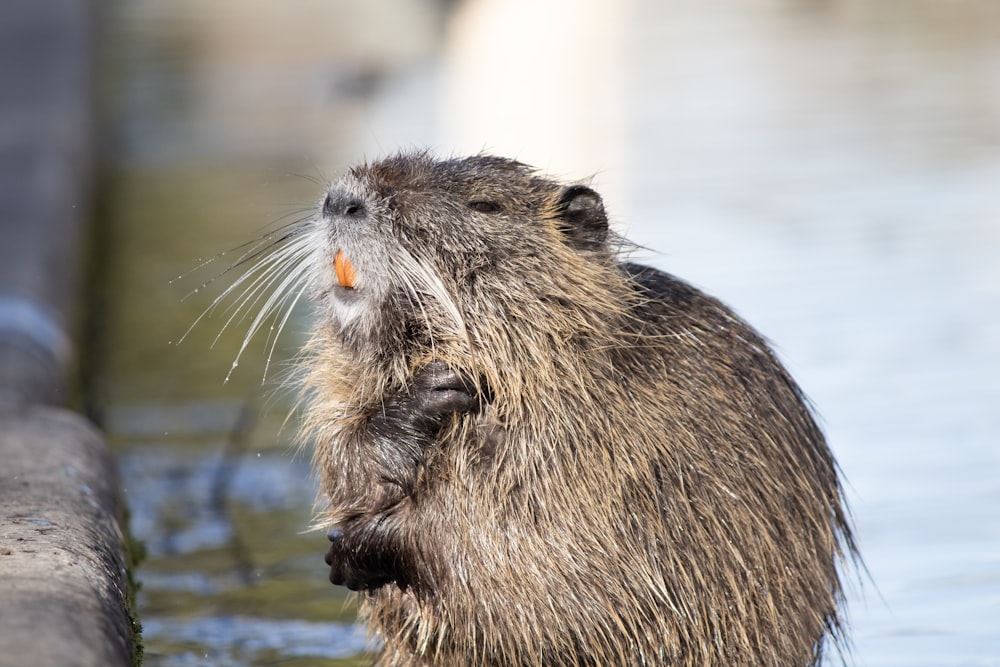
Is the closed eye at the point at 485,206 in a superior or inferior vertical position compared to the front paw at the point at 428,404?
superior

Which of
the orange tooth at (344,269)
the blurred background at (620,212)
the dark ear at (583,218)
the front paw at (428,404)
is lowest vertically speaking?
the blurred background at (620,212)

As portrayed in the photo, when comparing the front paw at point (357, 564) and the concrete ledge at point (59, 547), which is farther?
the front paw at point (357, 564)

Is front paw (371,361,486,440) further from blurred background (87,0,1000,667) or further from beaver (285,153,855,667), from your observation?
blurred background (87,0,1000,667)

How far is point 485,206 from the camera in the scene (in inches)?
144

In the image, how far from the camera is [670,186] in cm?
908

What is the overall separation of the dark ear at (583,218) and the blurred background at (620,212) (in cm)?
15

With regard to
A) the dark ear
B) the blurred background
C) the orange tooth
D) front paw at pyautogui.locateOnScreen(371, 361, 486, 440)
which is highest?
the dark ear

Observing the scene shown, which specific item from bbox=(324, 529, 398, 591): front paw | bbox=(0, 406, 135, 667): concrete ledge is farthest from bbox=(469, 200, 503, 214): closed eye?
bbox=(0, 406, 135, 667): concrete ledge

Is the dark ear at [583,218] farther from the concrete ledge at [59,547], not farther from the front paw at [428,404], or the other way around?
the concrete ledge at [59,547]

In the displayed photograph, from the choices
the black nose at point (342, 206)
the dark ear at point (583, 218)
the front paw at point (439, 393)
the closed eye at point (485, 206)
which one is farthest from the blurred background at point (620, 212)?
the black nose at point (342, 206)

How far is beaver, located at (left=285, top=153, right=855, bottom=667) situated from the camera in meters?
3.39

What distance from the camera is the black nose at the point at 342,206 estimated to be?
352 centimetres

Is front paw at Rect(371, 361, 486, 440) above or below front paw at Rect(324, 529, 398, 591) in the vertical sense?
above

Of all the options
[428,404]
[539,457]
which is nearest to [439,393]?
[428,404]
